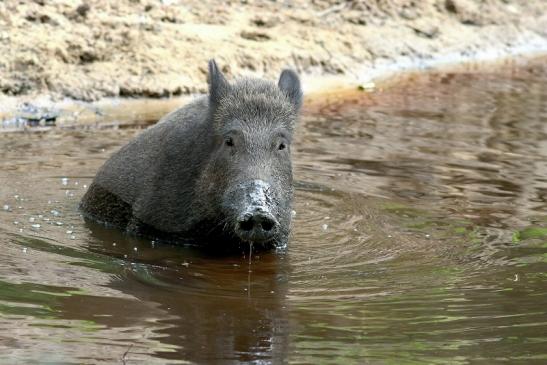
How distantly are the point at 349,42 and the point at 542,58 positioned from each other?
4234 mm

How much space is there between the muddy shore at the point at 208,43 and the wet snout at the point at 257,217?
6424 millimetres

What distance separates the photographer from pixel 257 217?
23.4ft

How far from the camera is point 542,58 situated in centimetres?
1945

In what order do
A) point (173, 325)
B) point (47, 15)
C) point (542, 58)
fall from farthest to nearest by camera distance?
point (542, 58), point (47, 15), point (173, 325)

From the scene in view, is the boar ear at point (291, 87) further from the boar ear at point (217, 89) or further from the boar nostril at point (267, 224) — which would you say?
the boar nostril at point (267, 224)

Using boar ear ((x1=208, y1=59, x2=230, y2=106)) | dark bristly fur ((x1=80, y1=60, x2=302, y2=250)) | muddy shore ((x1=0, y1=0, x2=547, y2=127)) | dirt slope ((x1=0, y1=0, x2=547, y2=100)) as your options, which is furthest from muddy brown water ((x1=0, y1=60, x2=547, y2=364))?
dirt slope ((x1=0, y1=0, x2=547, y2=100))

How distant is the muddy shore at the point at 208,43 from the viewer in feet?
45.2

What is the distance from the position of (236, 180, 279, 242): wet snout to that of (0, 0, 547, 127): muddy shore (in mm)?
6424

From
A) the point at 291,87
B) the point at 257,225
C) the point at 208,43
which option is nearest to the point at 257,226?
the point at 257,225

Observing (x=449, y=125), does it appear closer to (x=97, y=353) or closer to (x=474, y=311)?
(x=474, y=311)

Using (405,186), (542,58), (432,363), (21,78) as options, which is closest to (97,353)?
(432,363)

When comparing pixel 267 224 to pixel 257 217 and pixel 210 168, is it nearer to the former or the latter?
pixel 257 217

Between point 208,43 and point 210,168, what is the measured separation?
724 cm

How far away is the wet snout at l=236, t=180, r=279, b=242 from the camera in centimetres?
712
